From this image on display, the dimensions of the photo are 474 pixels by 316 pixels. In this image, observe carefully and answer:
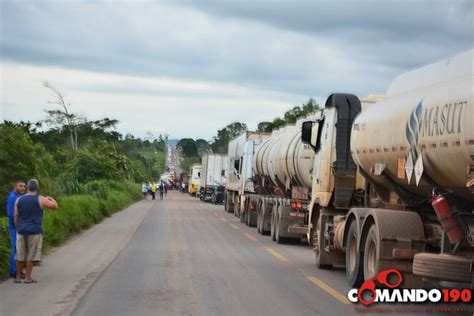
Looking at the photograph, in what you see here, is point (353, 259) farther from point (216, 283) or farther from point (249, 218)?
point (249, 218)

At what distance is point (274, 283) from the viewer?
503 inches

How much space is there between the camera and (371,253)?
37.6 ft

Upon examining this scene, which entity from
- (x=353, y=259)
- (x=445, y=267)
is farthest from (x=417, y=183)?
(x=353, y=259)

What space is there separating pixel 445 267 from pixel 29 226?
6731 mm

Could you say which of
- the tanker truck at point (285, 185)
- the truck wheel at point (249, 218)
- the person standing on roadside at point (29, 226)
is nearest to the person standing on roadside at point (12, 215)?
the person standing on roadside at point (29, 226)

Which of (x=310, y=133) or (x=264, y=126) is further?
(x=264, y=126)

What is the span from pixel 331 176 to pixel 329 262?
5.67ft

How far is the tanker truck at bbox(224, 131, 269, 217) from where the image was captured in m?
31.6

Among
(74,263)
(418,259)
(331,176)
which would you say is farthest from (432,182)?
(74,263)

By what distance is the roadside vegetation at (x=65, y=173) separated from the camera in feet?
72.8

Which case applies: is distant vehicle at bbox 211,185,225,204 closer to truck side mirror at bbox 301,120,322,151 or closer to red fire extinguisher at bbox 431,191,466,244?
truck side mirror at bbox 301,120,322,151

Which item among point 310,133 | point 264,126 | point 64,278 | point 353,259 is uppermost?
point 264,126

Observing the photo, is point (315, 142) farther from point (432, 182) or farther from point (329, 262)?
point (432, 182)

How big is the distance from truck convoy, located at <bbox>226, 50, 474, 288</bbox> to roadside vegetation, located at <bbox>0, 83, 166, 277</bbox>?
6.17m
